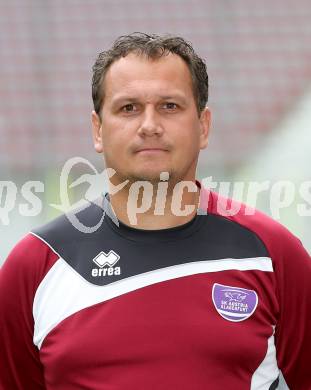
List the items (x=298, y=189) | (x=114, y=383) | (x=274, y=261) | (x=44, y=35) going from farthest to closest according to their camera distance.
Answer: (x=44, y=35)
(x=298, y=189)
(x=274, y=261)
(x=114, y=383)

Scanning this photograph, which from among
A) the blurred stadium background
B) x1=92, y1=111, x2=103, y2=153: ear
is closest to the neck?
x1=92, y1=111, x2=103, y2=153: ear

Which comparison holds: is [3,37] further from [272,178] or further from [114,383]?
[114,383]

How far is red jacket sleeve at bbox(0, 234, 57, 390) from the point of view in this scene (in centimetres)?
161

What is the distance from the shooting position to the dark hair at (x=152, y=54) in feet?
5.33

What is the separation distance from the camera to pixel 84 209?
172 cm

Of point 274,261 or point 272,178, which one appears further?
point 272,178

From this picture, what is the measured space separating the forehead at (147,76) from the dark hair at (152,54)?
0.04ft

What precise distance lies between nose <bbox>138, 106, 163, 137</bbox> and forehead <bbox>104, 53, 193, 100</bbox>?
5cm

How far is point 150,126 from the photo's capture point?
5.00ft

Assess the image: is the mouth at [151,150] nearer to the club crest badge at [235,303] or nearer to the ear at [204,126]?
the ear at [204,126]

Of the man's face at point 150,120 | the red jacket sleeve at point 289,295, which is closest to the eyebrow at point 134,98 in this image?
the man's face at point 150,120

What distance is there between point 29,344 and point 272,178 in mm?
2860

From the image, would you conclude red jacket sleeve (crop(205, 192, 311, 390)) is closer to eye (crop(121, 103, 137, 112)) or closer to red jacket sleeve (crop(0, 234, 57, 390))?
eye (crop(121, 103, 137, 112))

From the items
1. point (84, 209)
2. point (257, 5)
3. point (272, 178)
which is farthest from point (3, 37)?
point (84, 209)
